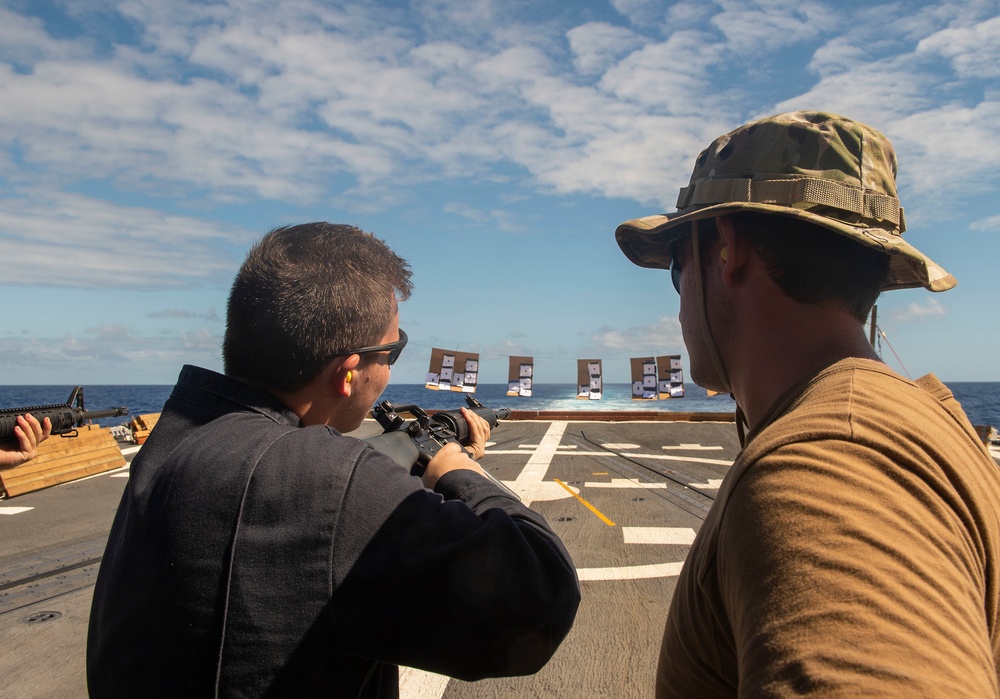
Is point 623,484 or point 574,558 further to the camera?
point 623,484

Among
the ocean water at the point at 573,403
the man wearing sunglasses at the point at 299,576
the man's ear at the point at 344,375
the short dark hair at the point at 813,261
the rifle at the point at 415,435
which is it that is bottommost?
the ocean water at the point at 573,403

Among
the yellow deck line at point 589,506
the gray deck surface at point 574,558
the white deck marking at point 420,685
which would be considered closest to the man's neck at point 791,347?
the gray deck surface at point 574,558

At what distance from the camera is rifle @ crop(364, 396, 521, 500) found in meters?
2.47

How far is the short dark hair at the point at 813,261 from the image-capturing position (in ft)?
5.42

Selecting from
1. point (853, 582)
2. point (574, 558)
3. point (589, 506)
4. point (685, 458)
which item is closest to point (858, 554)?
point (853, 582)

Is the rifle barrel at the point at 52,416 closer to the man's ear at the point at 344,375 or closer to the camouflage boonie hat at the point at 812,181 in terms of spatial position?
the man's ear at the point at 344,375

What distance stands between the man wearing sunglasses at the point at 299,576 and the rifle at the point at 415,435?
1.31ft

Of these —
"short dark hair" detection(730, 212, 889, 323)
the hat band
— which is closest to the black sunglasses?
the hat band

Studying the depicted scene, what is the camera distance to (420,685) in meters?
4.48

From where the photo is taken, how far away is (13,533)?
8.68m

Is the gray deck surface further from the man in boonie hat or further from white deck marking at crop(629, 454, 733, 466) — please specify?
the man in boonie hat

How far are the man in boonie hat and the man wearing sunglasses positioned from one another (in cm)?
47

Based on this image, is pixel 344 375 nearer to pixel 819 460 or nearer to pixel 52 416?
pixel 819 460

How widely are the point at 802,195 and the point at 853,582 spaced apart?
3.28 feet
